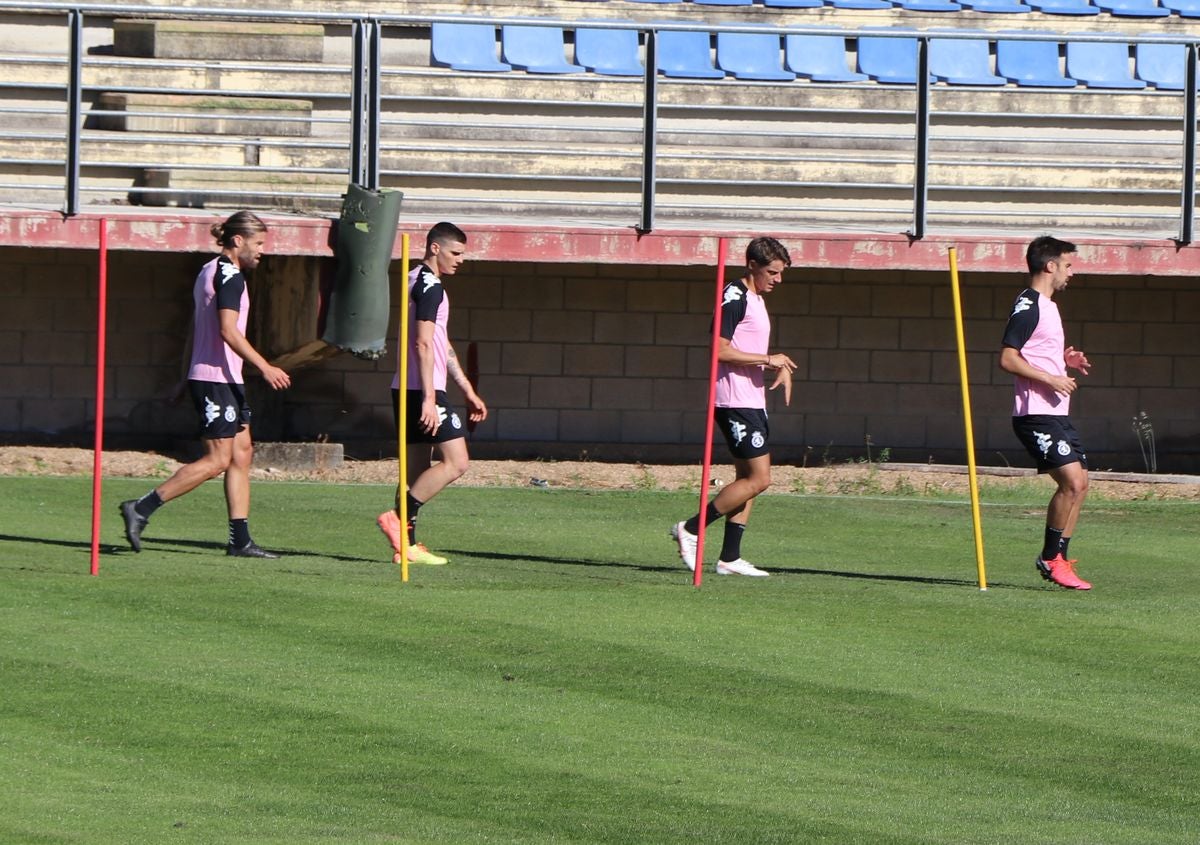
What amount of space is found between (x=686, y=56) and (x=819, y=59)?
5.01ft

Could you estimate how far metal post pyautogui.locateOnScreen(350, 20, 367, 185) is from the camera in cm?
1634

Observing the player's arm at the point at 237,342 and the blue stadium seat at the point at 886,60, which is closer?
the player's arm at the point at 237,342

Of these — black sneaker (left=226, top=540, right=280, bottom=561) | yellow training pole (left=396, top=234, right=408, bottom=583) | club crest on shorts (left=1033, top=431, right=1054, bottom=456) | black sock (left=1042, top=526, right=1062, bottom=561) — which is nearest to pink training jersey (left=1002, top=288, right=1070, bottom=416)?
club crest on shorts (left=1033, top=431, right=1054, bottom=456)

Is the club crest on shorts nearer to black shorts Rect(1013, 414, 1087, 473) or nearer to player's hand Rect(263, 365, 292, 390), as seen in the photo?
black shorts Rect(1013, 414, 1087, 473)

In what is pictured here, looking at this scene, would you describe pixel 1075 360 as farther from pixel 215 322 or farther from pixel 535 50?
pixel 535 50

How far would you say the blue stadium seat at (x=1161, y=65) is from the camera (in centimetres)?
2152

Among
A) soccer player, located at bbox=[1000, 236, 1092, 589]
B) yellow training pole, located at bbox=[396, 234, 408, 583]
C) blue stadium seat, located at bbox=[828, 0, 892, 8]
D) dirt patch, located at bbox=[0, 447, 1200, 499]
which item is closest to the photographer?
yellow training pole, located at bbox=[396, 234, 408, 583]

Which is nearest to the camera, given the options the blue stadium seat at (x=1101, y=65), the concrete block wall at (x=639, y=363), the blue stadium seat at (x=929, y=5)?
the concrete block wall at (x=639, y=363)

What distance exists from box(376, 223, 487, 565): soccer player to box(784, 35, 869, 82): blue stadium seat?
10581 mm

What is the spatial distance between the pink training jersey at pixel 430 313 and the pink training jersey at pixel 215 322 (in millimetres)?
904

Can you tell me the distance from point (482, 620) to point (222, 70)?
11852 mm

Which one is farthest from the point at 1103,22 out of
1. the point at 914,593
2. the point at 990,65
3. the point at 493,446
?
the point at 914,593

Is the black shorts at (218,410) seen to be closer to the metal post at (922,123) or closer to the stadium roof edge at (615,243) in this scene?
the stadium roof edge at (615,243)

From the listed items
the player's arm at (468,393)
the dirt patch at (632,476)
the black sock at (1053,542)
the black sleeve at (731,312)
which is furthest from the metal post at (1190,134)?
the player's arm at (468,393)
